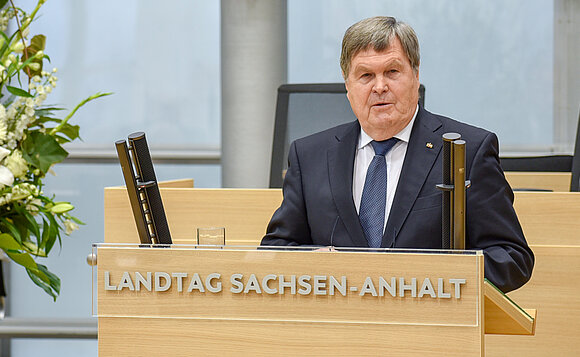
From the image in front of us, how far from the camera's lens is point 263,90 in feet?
14.2

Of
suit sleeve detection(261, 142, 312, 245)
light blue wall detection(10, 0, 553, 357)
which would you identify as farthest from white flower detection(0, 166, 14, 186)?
light blue wall detection(10, 0, 553, 357)

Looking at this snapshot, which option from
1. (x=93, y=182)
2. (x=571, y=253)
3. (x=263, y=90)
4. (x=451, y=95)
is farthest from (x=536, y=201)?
(x=93, y=182)

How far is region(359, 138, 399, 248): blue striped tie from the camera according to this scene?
5.85 ft

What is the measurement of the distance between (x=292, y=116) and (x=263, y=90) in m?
0.75

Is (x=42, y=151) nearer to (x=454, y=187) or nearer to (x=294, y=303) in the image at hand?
(x=294, y=303)

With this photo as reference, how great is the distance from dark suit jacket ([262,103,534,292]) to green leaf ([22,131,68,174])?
2.00ft

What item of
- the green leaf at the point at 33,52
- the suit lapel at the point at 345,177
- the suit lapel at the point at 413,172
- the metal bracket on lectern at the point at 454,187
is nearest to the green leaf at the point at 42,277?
the green leaf at the point at 33,52

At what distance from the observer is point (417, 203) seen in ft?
5.79

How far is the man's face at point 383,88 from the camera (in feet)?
5.77

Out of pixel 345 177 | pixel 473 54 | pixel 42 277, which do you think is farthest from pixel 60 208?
pixel 473 54

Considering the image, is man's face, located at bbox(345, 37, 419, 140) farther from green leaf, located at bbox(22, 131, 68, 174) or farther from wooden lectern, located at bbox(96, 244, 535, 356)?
green leaf, located at bbox(22, 131, 68, 174)

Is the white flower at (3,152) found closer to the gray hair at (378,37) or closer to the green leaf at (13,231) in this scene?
the green leaf at (13,231)

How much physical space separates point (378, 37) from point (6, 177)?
96cm

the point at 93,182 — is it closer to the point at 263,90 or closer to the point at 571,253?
the point at 263,90
